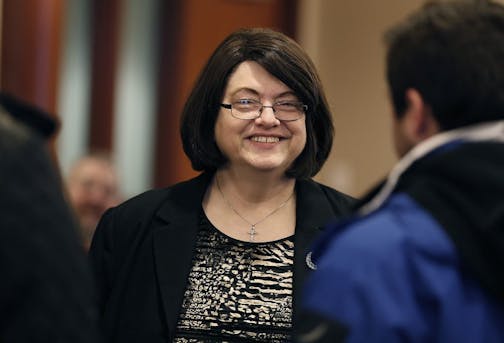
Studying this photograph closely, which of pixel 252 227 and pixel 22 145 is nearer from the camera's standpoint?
pixel 22 145

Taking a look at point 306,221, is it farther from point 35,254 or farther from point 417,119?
point 35,254

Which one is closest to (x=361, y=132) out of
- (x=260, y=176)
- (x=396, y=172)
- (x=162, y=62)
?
(x=162, y=62)

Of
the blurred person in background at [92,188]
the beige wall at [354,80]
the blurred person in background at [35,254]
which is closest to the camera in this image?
the blurred person in background at [35,254]

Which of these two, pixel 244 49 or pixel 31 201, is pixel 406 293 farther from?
pixel 244 49

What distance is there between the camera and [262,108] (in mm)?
2629

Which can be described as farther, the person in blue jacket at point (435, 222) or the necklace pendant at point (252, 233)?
the necklace pendant at point (252, 233)

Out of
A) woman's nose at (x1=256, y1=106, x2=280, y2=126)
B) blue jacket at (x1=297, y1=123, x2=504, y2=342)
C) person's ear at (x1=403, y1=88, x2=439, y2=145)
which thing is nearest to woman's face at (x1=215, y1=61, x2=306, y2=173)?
woman's nose at (x1=256, y1=106, x2=280, y2=126)

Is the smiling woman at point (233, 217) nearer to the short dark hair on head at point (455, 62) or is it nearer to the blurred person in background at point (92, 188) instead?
the short dark hair on head at point (455, 62)

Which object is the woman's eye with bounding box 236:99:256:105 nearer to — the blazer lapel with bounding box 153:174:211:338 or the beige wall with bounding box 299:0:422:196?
the blazer lapel with bounding box 153:174:211:338

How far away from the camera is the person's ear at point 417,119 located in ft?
5.17

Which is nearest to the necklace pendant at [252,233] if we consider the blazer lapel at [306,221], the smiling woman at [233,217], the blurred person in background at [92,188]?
the smiling woman at [233,217]

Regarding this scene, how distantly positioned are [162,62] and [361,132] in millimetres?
1237

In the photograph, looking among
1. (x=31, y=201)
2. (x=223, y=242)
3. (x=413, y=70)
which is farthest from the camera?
(x=223, y=242)

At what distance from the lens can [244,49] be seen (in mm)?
2666
